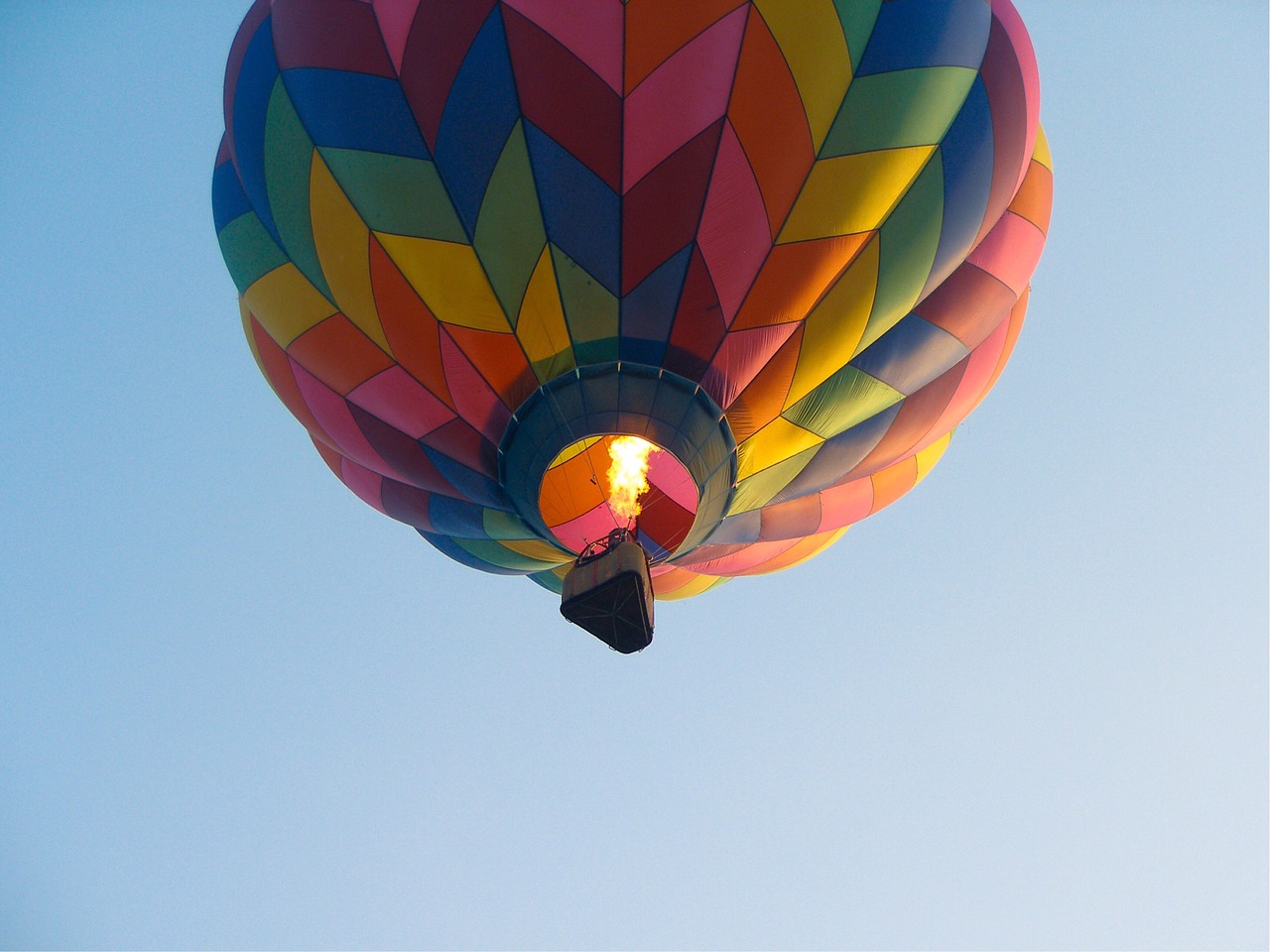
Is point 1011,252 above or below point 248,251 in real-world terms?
above

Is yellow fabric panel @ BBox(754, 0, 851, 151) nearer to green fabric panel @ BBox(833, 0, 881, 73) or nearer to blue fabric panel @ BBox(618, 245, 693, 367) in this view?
green fabric panel @ BBox(833, 0, 881, 73)

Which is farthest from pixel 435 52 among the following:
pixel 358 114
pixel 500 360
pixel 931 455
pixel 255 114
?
pixel 931 455

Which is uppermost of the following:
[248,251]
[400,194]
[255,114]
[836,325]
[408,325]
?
[255,114]

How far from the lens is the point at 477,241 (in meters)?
6.02

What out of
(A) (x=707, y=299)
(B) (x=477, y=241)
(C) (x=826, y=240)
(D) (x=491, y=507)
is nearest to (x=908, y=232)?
(C) (x=826, y=240)

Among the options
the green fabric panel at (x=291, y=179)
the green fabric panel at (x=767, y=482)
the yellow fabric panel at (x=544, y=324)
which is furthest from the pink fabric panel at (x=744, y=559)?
the green fabric panel at (x=291, y=179)

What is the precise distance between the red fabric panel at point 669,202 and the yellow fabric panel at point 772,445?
1.18m

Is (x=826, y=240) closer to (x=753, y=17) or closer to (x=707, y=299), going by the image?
(x=707, y=299)

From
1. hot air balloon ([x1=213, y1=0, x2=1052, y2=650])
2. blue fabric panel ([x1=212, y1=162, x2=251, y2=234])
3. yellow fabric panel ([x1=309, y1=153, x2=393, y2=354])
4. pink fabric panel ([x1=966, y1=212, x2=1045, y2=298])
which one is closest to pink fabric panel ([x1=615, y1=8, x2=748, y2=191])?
hot air balloon ([x1=213, y1=0, x2=1052, y2=650])

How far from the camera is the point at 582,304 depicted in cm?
602

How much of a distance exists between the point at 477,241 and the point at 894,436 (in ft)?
9.12

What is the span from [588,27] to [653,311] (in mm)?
1376

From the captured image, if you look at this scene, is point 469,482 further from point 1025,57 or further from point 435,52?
→ point 1025,57

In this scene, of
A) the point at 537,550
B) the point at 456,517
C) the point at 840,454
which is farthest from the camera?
the point at 537,550
